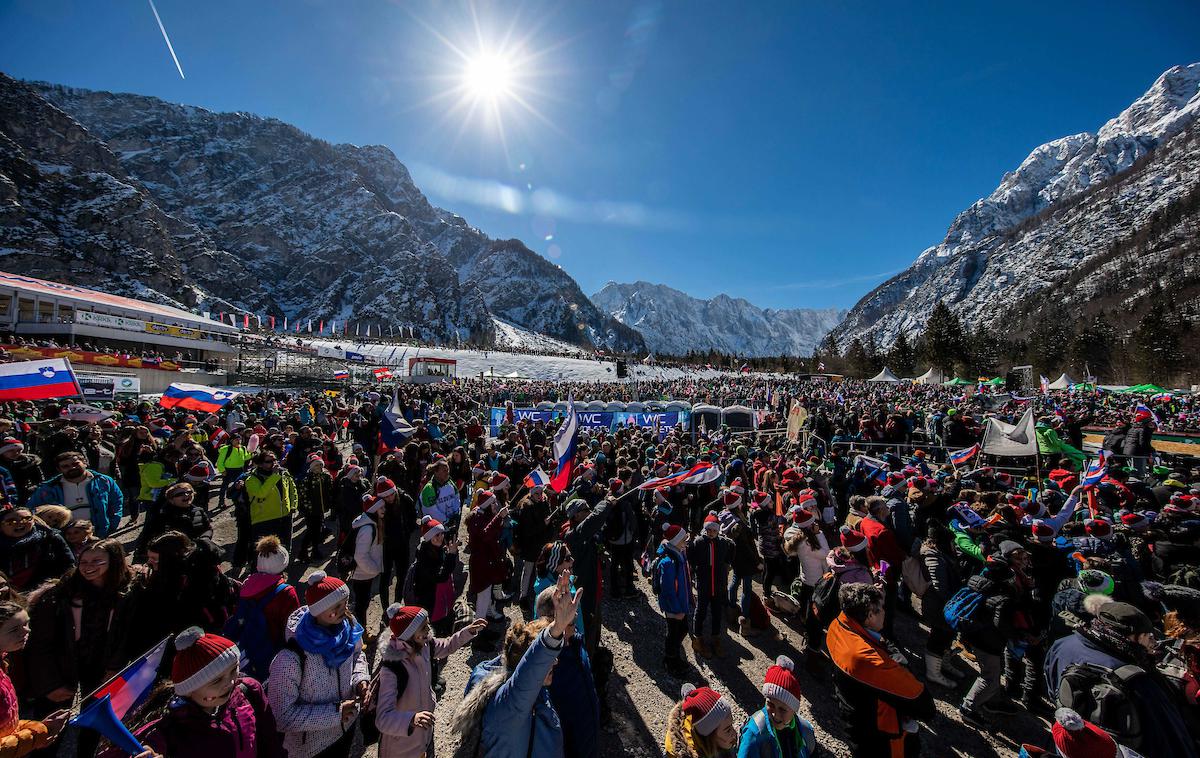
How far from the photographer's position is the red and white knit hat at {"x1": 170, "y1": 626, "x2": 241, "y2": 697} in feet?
5.99

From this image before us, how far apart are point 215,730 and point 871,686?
10.7ft

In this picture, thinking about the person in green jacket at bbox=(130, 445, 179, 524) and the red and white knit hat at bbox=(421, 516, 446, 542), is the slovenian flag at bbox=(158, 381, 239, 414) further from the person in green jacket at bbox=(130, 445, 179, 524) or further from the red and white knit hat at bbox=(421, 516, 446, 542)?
the red and white knit hat at bbox=(421, 516, 446, 542)

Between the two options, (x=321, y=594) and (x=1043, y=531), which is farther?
(x=1043, y=531)

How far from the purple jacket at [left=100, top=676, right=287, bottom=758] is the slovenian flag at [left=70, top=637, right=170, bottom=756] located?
117mm

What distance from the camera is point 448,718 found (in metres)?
3.90

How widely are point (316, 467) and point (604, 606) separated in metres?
4.70

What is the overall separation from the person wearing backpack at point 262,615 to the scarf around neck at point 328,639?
0.57 metres

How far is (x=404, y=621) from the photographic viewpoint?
2471mm

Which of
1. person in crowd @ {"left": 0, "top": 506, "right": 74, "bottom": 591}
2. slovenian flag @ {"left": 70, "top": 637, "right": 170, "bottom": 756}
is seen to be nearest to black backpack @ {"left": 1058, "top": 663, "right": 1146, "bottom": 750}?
slovenian flag @ {"left": 70, "top": 637, "right": 170, "bottom": 756}

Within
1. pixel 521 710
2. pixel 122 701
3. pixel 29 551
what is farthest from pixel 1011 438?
pixel 29 551

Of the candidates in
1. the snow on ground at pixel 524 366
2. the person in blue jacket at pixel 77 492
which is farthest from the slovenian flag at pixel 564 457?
the snow on ground at pixel 524 366

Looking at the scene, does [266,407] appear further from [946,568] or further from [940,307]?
[940,307]

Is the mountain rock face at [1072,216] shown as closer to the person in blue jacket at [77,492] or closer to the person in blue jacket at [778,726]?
the person in blue jacket at [778,726]

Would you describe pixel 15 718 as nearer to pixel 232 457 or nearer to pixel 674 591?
pixel 674 591
